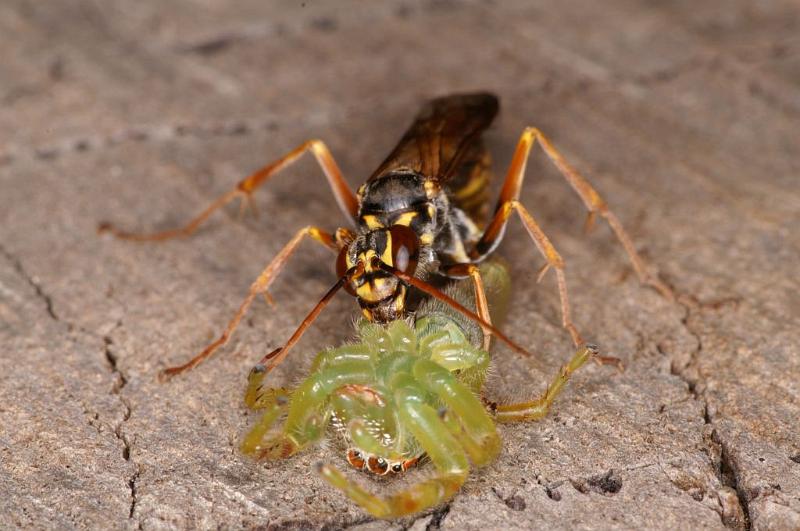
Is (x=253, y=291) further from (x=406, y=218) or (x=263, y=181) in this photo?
(x=263, y=181)

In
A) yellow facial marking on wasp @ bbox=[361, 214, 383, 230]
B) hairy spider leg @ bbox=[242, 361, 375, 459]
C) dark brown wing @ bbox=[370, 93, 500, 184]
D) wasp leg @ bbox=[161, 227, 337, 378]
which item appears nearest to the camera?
hairy spider leg @ bbox=[242, 361, 375, 459]

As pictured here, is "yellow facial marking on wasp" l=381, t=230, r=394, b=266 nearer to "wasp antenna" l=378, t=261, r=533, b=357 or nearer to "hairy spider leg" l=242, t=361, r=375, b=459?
"wasp antenna" l=378, t=261, r=533, b=357

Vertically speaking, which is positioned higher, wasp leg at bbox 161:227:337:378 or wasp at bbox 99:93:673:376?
wasp at bbox 99:93:673:376

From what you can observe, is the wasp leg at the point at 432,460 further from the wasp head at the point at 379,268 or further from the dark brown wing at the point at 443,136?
the dark brown wing at the point at 443,136

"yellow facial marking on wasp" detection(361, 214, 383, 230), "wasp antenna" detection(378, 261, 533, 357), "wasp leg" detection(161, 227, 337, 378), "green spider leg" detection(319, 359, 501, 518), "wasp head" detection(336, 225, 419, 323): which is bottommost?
"wasp leg" detection(161, 227, 337, 378)

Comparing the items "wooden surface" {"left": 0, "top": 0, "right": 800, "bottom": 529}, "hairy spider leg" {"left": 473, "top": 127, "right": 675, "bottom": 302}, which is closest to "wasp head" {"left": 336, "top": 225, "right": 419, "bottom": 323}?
"wooden surface" {"left": 0, "top": 0, "right": 800, "bottom": 529}

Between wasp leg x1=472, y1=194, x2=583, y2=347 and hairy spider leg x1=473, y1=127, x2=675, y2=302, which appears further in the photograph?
hairy spider leg x1=473, y1=127, x2=675, y2=302

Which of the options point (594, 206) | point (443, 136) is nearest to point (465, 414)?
point (594, 206)

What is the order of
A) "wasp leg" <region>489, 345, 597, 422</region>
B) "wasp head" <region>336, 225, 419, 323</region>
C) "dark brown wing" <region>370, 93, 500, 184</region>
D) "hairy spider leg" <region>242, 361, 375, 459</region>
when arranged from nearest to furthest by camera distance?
"hairy spider leg" <region>242, 361, 375, 459</region> → "wasp leg" <region>489, 345, 597, 422</region> → "wasp head" <region>336, 225, 419, 323</region> → "dark brown wing" <region>370, 93, 500, 184</region>
